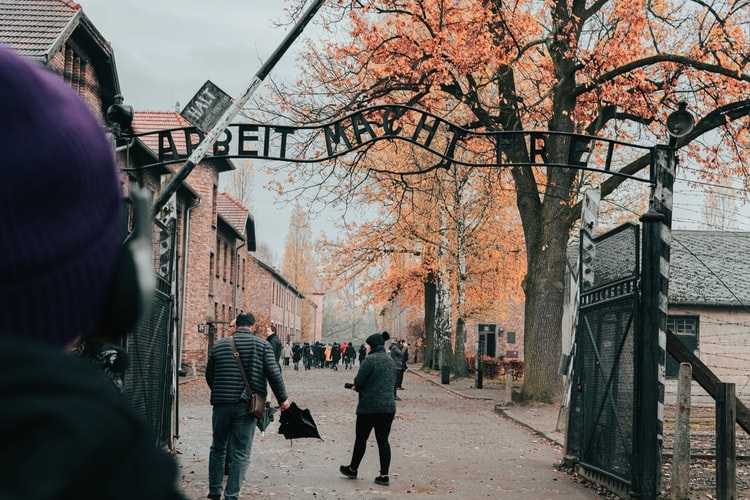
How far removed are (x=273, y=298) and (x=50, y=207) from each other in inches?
3049

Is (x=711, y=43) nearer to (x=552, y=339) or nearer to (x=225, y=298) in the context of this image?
(x=552, y=339)

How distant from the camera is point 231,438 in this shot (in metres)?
10.1

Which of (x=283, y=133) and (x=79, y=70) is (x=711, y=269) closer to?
(x=79, y=70)

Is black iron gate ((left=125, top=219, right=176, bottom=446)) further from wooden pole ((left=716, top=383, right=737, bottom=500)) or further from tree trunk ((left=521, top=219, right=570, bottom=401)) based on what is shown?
tree trunk ((left=521, top=219, right=570, bottom=401))

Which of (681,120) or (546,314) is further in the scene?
(546,314)

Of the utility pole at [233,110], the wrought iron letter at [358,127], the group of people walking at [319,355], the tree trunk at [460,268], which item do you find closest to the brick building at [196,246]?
the tree trunk at [460,268]

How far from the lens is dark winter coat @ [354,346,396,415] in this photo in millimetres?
12234

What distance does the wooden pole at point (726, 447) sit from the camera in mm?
9914

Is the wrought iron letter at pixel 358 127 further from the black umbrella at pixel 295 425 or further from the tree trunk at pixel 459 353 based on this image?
the tree trunk at pixel 459 353

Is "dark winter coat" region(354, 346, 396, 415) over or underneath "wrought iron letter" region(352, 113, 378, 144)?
underneath

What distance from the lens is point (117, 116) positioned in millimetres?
10227

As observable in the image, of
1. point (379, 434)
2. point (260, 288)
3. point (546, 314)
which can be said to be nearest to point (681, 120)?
point (379, 434)

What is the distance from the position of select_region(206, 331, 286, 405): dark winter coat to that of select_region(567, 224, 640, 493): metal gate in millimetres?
3655

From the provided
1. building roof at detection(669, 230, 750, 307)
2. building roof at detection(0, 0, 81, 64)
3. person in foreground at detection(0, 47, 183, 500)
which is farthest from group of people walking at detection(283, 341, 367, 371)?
person in foreground at detection(0, 47, 183, 500)
